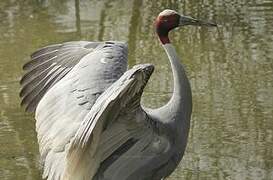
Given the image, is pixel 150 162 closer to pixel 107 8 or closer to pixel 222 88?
pixel 222 88

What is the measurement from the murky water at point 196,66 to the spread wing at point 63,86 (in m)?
1.00

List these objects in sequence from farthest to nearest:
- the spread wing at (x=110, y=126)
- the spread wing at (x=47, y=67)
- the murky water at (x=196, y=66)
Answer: the murky water at (x=196, y=66), the spread wing at (x=47, y=67), the spread wing at (x=110, y=126)

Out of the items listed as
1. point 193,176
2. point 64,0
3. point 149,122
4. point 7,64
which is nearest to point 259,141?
point 193,176

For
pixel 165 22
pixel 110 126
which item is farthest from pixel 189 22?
pixel 110 126

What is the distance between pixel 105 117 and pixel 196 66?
4733 mm

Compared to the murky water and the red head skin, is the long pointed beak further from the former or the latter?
the murky water

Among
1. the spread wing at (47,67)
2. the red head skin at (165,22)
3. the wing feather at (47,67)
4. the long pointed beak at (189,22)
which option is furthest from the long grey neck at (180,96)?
the wing feather at (47,67)

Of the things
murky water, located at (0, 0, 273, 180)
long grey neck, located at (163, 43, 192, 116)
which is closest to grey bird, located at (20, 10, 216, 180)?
long grey neck, located at (163, 43, 192, 116)

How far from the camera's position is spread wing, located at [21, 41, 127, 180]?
17.4ft

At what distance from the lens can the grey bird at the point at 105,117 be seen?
15.3ft

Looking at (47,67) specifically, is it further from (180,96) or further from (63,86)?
(180,96)

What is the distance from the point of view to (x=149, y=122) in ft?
17.4

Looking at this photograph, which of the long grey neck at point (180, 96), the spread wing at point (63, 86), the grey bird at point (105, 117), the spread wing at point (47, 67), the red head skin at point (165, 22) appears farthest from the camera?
the spread wing at point (47, 67)

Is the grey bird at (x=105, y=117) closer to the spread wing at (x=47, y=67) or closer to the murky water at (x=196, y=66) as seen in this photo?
the spread wing at (x=47, y=67)
